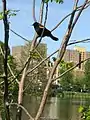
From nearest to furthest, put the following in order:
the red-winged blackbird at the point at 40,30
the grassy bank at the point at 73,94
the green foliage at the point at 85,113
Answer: the red-winged blackbird at the point at 40,30, the green foliage at the point at 85,113, the grassy bank at the point at 73,94

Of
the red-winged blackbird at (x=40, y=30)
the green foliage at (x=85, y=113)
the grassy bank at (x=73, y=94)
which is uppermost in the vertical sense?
the red-winged blackbird at (x=40, y=30)

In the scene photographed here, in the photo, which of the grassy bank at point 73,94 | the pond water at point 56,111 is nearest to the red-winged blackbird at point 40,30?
the pond water at point 56,111

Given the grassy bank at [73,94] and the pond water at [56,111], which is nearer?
the pond water at [56,111]

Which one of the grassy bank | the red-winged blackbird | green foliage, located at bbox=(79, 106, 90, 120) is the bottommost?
the grassy bank

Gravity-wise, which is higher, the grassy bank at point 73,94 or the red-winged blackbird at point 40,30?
the red-winged blackbird at point 40,30

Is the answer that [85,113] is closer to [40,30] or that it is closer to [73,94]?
[40,30]

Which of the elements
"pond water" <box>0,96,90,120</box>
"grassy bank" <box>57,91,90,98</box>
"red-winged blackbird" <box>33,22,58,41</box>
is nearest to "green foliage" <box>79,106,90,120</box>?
"red-winged blackbird" <box>33,22,58,41</box>

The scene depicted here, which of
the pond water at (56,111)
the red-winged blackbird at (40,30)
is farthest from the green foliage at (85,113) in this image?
the pond water at (56,111)

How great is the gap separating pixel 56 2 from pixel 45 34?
40 centimetres

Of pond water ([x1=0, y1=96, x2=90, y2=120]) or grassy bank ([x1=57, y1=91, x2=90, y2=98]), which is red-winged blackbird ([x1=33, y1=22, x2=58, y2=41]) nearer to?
pond water ([x1=0, y1=96, x2=90, y2=120])

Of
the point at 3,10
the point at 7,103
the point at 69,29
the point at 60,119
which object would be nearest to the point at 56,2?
the point at 69,29

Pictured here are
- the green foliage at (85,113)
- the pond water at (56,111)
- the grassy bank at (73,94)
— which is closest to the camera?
the green foliage at (85,113)

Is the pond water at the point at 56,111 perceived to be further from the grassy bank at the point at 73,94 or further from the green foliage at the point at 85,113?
the grassy bank at the point at 73,94

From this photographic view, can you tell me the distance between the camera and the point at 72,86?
87.1m
